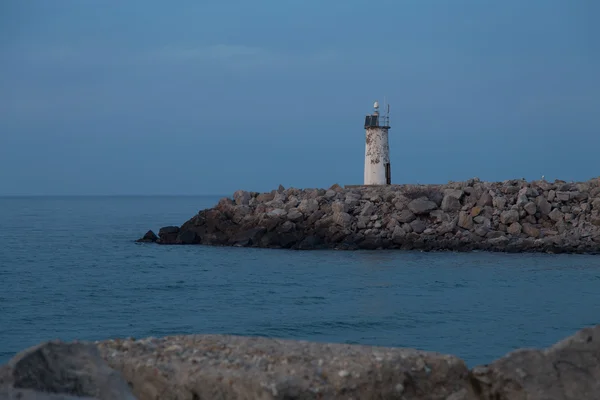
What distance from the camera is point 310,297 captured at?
19.9 metres

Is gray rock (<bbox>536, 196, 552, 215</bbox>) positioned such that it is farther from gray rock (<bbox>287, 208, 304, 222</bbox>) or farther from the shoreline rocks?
the shoreline rocks

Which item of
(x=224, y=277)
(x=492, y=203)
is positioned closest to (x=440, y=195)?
(x=492, y=203)

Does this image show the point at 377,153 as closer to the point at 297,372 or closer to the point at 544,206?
the point at 544,206

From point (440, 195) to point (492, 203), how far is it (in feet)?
6.73

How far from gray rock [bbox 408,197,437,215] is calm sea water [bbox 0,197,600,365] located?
189 cm

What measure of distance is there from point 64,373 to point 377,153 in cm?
3215

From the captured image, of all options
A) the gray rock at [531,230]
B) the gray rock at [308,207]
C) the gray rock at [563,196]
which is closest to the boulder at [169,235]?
the gray rock at [308,207]

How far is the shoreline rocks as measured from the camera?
4.83 metres

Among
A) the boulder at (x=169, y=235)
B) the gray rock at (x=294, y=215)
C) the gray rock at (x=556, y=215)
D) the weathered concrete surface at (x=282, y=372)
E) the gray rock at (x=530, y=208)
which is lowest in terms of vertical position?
the boulder at (x=169, y=235)

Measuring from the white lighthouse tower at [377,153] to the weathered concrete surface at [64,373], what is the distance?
31.5 metres

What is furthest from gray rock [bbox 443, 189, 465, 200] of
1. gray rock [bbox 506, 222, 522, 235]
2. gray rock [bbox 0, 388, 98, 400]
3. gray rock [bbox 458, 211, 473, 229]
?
gray rock [bbox 0, 388, 98, 400]

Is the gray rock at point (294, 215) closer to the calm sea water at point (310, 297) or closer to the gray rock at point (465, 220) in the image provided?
the calm sea water at point (310, 297)

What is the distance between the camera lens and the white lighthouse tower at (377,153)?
36.1m

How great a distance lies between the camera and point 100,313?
17.7m
